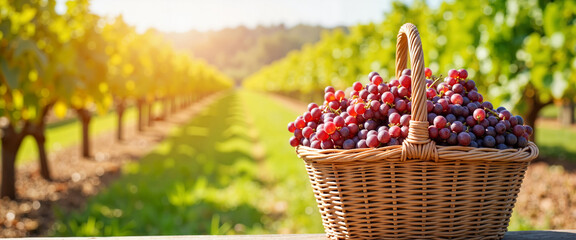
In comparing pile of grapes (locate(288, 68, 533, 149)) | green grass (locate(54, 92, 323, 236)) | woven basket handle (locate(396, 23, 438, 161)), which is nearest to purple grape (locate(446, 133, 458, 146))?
pile of grapes (locate(288, 68, 533, 149))

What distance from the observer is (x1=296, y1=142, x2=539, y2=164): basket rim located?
61.2 inches

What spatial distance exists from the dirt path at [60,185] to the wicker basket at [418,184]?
477 centimetres

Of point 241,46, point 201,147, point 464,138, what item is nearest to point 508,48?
point 464,138

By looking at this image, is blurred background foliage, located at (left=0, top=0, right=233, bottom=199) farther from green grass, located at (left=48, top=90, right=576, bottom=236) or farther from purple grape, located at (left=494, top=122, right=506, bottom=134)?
purple grape, located at (left=494, top=122, right=506, bottom=134)

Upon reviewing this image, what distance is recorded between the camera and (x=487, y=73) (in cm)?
781

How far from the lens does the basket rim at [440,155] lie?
155cm

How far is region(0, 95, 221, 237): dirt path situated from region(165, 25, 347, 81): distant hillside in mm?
153419

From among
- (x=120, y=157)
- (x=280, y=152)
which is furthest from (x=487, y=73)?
(x=120, y=157)

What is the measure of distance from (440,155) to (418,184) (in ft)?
0.47

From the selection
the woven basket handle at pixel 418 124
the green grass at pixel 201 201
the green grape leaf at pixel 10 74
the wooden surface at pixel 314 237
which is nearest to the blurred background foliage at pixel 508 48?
the wooden surface at pixel 314 237

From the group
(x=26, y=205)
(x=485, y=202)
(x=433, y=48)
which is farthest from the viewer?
(x=433, y=48)

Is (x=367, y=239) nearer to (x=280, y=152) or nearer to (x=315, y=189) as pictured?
(x=315, y=189)

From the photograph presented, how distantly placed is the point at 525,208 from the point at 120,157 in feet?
27.1

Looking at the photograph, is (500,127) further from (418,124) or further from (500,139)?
(418,124)
